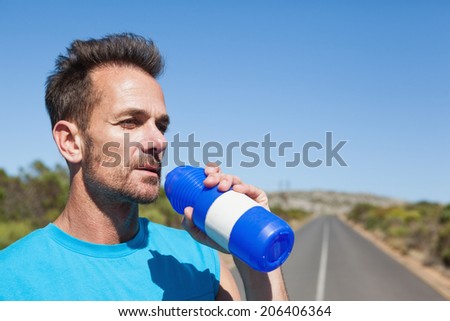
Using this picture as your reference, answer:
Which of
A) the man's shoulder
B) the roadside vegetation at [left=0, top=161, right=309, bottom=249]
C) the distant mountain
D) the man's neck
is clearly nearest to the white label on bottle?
the man's neck

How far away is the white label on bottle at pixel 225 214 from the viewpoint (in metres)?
1.97

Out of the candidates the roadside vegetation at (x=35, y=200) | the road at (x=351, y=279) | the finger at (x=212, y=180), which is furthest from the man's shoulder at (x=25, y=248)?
the roadside vegetation at (x=35, y=200)

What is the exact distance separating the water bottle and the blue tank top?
29cm

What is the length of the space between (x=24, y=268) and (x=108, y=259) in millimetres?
341

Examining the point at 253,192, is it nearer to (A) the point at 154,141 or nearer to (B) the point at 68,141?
(A) the point at 154,141

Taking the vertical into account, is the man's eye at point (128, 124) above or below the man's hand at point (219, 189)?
above

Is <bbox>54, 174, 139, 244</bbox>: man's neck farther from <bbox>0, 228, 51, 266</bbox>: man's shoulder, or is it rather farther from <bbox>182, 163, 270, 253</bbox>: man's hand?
<bbox>182, 163, 270, 253</bbox>: man's hand

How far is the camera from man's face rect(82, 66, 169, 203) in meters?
2.12

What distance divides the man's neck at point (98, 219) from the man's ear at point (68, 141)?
148mm

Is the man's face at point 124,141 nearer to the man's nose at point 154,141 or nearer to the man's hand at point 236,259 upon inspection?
the man's nose at point 154,141
